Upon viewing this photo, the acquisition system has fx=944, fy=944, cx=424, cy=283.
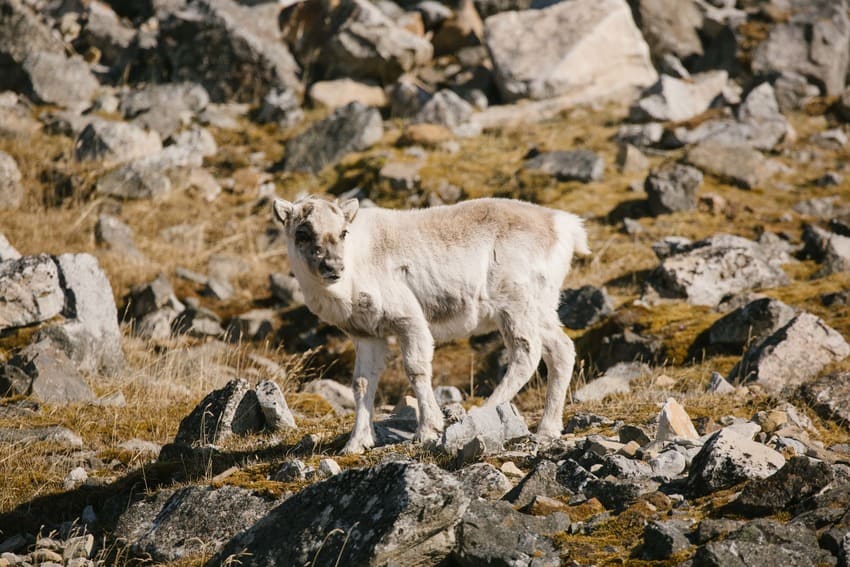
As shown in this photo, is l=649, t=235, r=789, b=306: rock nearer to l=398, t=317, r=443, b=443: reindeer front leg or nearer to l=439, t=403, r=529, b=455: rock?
l=439, t=403, r=529, b=455: rock

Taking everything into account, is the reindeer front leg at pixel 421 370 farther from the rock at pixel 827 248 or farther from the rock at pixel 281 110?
the rock at pixel 281 110

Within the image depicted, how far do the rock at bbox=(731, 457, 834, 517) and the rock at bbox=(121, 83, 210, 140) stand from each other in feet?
90.7

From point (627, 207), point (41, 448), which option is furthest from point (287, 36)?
point (41, 448)

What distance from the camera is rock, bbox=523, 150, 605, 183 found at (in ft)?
89.7

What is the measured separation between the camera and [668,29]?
37.9m

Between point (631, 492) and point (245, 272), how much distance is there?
19176 mm

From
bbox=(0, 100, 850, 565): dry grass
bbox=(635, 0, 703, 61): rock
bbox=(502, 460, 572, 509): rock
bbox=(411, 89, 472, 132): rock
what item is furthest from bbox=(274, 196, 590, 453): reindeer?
bbox=(635, 0, 703, 61): rock

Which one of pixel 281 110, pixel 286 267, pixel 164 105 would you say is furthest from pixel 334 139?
pixel 164 105

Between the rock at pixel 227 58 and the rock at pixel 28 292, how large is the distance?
18.9 meters

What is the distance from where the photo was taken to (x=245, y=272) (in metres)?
26.3

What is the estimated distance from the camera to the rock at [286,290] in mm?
24719

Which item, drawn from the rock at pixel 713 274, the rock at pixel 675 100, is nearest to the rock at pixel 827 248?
the rock at pixel 713 274

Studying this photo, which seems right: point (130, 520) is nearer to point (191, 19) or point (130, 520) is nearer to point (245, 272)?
point (245, 272)

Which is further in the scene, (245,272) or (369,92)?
(369,92)
